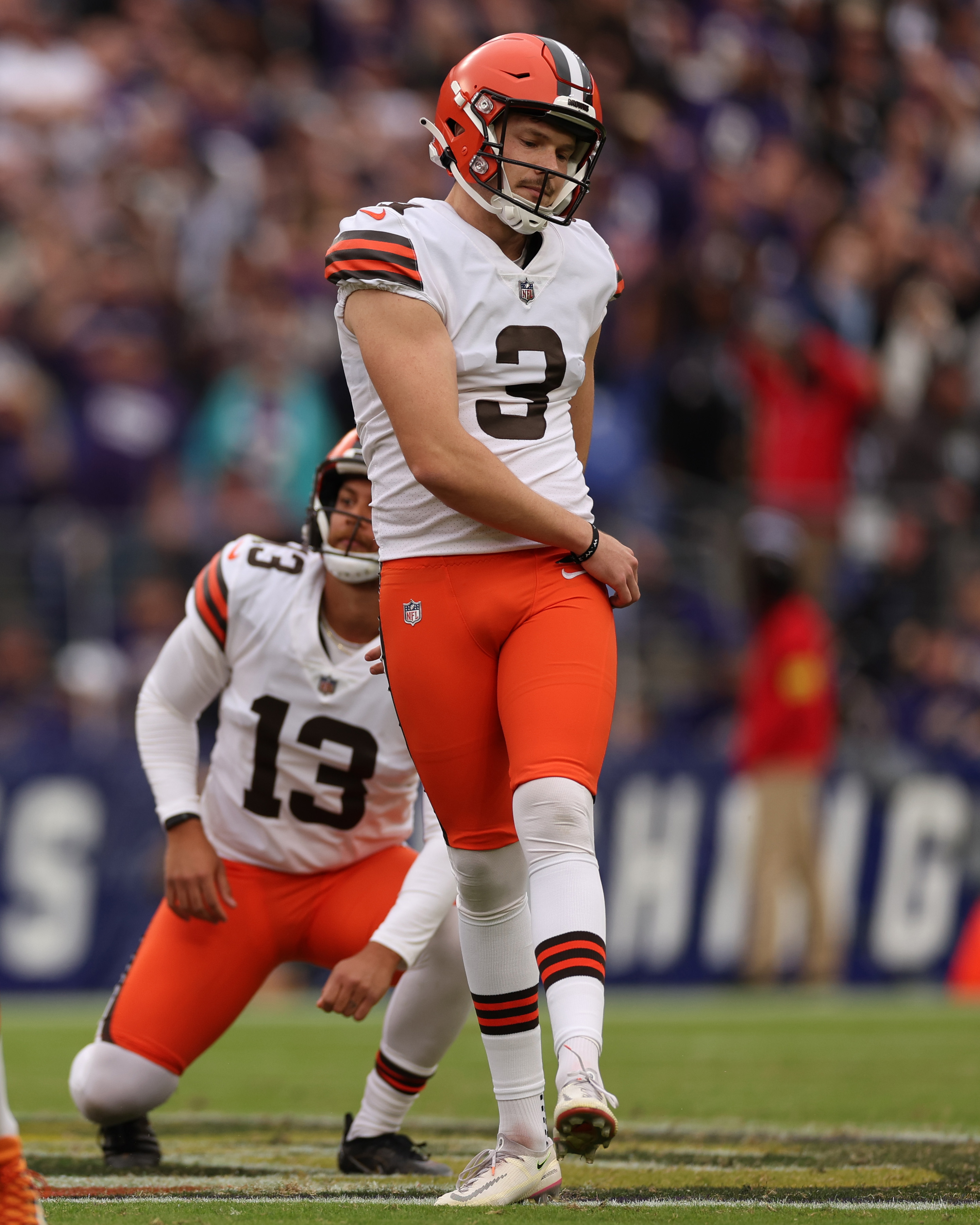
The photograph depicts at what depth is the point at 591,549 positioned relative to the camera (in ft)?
11.8

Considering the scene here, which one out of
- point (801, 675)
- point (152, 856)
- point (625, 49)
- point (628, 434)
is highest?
point (625, 49)

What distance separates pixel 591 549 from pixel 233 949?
1.65 metres

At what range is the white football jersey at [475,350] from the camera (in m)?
3.56

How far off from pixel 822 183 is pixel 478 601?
32.3 ft

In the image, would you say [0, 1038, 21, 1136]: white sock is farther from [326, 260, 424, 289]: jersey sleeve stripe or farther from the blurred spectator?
the blurred spectator

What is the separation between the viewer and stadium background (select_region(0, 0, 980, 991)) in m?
9.70

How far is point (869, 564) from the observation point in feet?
33.8

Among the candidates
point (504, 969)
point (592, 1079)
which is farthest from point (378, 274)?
point (592, 1079)

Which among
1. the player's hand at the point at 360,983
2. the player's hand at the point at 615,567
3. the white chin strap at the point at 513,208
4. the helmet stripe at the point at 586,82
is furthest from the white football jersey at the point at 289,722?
the helmet stripe at the point at 586,82

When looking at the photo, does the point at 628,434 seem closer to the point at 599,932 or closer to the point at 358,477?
the point at 358,477

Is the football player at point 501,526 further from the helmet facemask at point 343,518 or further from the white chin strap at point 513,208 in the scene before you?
the helmet facemask at point 343,518

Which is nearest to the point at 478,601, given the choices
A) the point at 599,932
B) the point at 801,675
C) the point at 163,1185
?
the point at 599,932

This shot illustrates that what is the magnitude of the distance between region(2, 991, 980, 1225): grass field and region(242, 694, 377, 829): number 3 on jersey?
828mm

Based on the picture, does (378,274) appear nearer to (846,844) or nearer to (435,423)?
(435,423)
